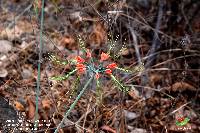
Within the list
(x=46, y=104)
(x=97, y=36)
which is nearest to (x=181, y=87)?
(x=97, y=36)

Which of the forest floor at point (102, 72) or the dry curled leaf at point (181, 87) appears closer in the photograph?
the forest floor at point (102, 72)

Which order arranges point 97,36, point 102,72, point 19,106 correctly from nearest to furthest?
point 102,72 < point 19,106 < point 97,36

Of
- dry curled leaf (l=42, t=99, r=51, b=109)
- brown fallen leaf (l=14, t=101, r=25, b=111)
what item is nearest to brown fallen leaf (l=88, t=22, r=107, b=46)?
dry curled leaf (l=42, t=99, r=51, b=109)

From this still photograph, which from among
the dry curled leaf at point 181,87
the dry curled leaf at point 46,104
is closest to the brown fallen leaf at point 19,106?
the dry curled leaf at point 46,104

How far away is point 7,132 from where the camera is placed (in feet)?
6.49

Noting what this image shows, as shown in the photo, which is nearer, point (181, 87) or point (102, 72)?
point (102, 72)

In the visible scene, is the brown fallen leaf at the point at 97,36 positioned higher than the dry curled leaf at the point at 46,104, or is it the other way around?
the brown fallen leaf at the point at 97,36

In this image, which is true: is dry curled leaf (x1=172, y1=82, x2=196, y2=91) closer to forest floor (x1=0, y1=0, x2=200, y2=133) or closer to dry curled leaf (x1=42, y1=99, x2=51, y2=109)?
forest floor (x1=0, y1=0, x2=200, y2=133)

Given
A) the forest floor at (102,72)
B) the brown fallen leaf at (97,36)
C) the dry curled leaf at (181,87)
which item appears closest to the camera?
the forest floor at (102,72)

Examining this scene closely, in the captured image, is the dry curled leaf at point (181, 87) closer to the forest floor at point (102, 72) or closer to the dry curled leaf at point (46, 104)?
the forest floor at point (102, 72)

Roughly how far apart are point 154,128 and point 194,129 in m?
0.26

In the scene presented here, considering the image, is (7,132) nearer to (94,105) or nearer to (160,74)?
(94,105)

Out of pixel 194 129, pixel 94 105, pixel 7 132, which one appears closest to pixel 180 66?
pixel 194 129

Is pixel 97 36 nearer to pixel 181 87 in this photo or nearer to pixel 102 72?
pixel 181 87
